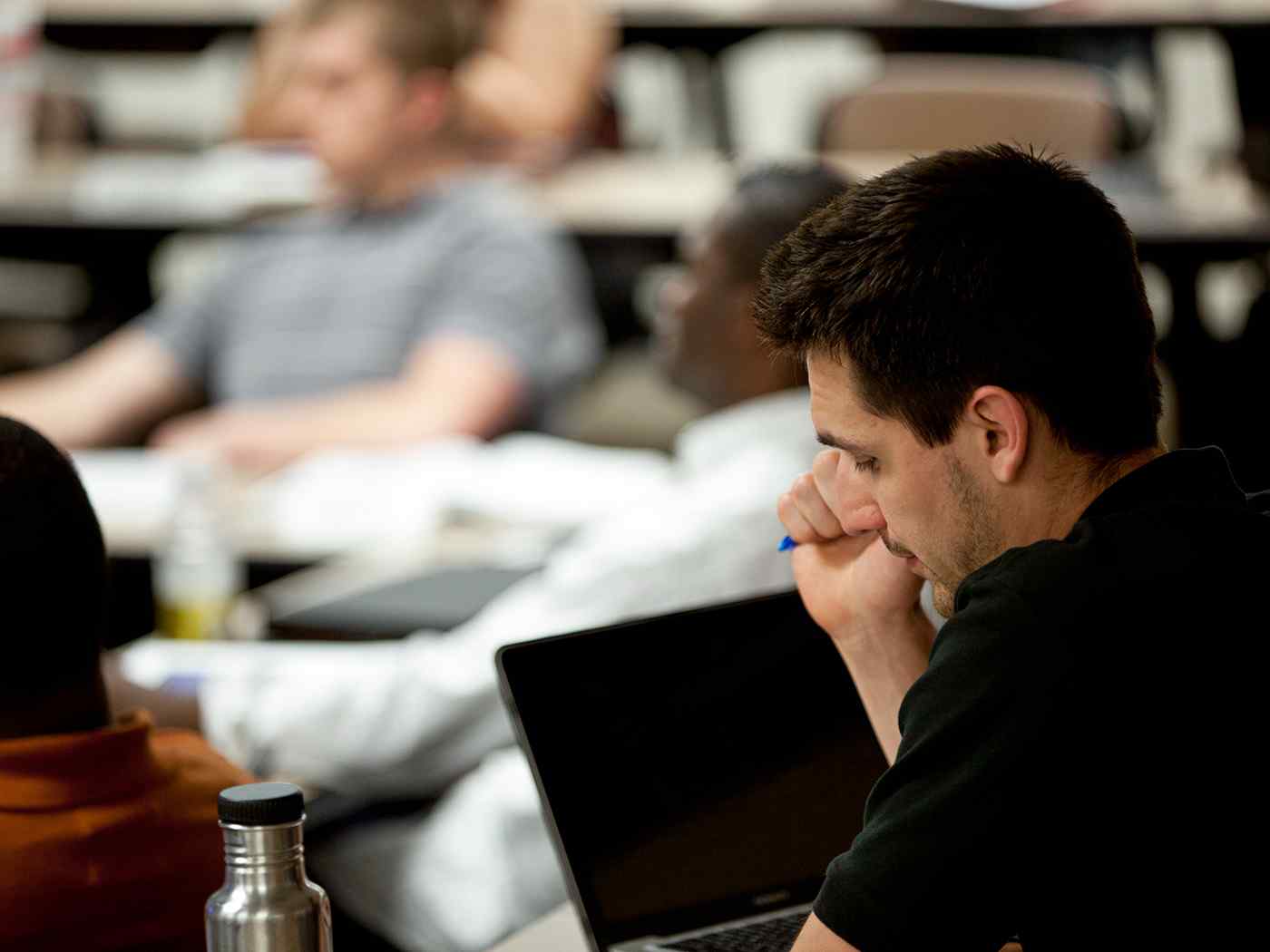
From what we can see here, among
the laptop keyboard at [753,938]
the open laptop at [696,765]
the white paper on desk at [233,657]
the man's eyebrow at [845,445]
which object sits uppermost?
the man's eyebrow at [845,445]

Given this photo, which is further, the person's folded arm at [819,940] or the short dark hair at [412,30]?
the short dark hair at [412,30]

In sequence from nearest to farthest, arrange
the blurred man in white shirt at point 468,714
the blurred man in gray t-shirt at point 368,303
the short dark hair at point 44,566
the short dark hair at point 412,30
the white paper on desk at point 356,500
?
the short dark hair at point 44,566
the blurred man in white shirt at point 468,714
the white paper on desk at point 356,500
the blurred man in gray t-shirt at point 368,303
the short dark hair at point 412,30

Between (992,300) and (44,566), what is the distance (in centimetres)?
57

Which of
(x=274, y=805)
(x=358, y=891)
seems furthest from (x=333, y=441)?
(x=274, y=805)

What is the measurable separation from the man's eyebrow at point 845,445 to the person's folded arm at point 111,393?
9.75 ft

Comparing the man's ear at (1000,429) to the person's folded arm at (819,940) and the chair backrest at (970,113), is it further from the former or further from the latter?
the chair backrest at (970,113)

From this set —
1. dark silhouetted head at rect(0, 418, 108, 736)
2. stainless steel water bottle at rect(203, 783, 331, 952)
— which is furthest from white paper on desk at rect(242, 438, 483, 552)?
stainless steel water bottle at rect(203, 783, 331, 952)

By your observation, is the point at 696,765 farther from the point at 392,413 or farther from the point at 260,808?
the point at 392,413

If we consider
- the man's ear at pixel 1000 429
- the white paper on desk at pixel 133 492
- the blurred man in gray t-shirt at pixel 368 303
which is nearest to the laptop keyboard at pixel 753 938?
the man's ear at pixel 1000 429

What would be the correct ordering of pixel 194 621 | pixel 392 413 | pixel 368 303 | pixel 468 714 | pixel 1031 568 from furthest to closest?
pixel 368 303
pixel 392 413
pixel 194 621
pixel 468 714
pixel 1031 568

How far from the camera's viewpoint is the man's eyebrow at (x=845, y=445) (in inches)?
36.6

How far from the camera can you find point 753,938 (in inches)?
45.8

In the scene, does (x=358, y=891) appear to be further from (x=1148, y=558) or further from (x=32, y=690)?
(x=1148, y=558)

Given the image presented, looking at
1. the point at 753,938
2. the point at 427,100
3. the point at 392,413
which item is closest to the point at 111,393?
the point at 392,413
